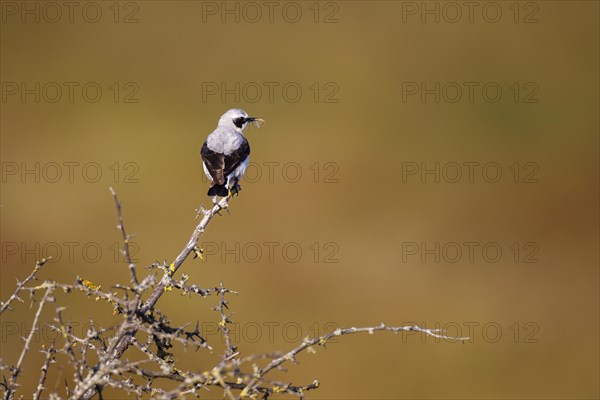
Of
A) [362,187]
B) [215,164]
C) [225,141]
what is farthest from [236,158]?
[362,187]

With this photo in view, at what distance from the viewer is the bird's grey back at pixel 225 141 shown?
9.62 m

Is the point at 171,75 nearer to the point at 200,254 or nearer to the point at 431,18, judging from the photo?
the point at 431,18

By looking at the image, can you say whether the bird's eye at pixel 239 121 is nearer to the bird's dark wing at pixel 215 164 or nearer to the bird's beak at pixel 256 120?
the bird's beak at pixel 256 120

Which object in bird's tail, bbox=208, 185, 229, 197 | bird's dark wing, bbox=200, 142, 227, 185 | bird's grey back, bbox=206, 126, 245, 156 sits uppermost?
bird's grey back, bbox=206, 126, 245, 156

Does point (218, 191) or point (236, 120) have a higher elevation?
point (236, 120)

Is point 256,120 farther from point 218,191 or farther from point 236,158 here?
point 218,191

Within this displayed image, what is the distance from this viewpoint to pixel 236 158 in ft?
30.8

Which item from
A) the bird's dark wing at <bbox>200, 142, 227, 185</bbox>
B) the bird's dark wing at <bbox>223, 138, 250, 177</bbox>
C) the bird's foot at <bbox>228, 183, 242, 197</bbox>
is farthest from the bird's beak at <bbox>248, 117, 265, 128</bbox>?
the bird's foot at <bbox>228, 183, 242, 197</bbox>

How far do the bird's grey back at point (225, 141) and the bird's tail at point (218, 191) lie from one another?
2.83ft

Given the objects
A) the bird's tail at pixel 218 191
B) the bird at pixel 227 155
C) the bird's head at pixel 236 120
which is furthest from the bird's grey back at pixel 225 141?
the bird's tail at pixel 218 191

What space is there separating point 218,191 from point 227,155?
93cm

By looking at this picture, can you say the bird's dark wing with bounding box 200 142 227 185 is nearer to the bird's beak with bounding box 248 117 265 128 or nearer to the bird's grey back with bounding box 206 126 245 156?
the bird's grey back with bounding box 206 126 245 156

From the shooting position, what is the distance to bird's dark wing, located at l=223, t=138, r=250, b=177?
911 centimetres

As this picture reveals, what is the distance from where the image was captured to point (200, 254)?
20.4ft
